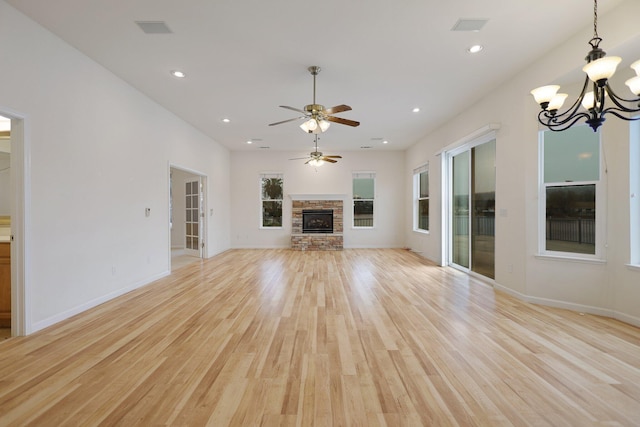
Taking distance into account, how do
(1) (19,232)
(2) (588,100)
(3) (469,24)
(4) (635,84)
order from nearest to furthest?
(4) (635,84) < (2) (588,100) < (1) (19,232) < (3) (469,24)

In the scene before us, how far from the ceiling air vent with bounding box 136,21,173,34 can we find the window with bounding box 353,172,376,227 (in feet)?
23.2

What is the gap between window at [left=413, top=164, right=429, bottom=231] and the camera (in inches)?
311

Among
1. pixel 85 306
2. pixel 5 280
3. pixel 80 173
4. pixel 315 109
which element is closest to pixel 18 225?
pixel 5 280

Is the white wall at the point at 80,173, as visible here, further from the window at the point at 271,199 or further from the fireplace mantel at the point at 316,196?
the fireplace mantel at the point at 316,196

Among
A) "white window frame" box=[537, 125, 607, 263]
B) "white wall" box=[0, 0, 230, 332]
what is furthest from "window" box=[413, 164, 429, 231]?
"white wall" box=[0, 0, 230, 332]

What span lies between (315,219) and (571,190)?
6.68 meters

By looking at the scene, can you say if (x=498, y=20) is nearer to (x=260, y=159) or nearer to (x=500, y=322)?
(x=500, y=322)

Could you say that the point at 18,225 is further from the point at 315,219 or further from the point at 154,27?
the point at 315,219

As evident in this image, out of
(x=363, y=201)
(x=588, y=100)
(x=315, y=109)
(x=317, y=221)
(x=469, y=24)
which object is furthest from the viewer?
(x=363, y=201)

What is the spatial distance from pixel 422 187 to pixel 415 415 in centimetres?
720

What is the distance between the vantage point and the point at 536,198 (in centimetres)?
392

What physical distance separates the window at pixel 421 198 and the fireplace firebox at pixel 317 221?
8.32ft

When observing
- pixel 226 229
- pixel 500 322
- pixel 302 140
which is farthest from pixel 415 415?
pixel 226 229

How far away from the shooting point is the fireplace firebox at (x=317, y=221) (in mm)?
9469
